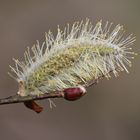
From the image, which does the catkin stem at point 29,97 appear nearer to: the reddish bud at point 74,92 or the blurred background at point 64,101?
the reddish bud at point 74,92

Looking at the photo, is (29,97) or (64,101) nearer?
(29,97)

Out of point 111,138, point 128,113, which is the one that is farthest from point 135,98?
point 111,138

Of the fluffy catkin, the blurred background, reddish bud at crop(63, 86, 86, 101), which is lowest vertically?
reddish bud at crop(63, 86, 86, 101)

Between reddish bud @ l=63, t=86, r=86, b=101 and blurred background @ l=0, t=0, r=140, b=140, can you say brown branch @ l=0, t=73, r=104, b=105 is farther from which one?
blurred background @ l=0, t=0, r=140, b=140

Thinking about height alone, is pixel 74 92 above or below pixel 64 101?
below

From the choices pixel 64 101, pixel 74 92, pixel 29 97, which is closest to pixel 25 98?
pixel 29 97

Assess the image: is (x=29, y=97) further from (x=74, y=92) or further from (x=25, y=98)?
(x=74, y=92)

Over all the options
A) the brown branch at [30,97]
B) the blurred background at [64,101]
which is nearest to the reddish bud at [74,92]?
the brown branch at [30,97]

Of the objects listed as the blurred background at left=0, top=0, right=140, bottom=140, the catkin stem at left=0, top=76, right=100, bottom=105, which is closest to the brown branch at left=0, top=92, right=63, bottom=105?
the catkin stem at left=0, top=76, right=100, bottom=105
